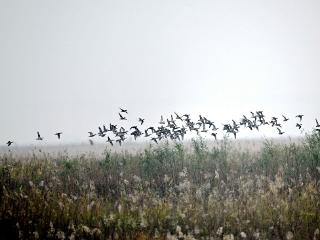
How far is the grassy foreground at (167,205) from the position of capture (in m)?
6.96

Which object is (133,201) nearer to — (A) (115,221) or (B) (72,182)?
(A) (115,221)

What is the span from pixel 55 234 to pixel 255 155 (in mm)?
8730

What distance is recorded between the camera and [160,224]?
7410 mm

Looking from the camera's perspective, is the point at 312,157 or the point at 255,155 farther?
the point at 255,155

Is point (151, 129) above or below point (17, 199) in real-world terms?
above

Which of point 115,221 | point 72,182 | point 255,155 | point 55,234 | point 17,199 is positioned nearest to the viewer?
point 55,234

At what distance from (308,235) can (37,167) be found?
8.12 meters

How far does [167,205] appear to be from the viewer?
814 centimetres

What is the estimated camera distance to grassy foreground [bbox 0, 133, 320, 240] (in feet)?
22.8

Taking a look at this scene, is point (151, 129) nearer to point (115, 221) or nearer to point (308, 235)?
point (115, 221)

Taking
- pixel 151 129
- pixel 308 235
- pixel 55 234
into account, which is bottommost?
pixel 308 235

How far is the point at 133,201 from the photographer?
8398 millimetres

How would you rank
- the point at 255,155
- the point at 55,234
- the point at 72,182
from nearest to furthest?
1. the point at 55,234
2. the point at 72,182
3. the point at 255,155

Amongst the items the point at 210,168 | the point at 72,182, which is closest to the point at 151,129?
the point at 210,168
